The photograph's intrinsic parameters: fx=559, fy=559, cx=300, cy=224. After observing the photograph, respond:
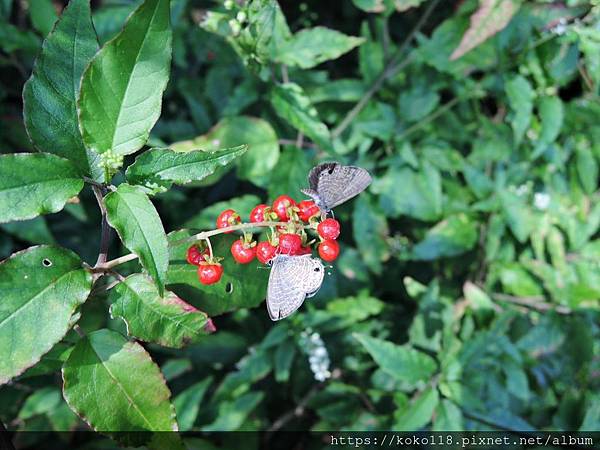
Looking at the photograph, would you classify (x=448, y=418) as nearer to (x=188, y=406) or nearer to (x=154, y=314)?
(x=188, y=406)

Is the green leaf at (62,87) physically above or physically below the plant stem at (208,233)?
above

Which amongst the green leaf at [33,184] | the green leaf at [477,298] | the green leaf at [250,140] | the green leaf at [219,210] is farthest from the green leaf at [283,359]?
the green leaf at [33,184]

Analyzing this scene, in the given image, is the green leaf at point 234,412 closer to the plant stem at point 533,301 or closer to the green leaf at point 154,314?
the green leaf at point 154,314

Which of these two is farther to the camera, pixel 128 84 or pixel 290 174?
pixel 290 174

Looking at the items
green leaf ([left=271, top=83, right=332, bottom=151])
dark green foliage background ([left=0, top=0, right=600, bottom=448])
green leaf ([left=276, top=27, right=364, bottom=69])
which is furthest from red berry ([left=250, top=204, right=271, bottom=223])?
green leaf ([left=276, top=27, right=364, bottom=69])

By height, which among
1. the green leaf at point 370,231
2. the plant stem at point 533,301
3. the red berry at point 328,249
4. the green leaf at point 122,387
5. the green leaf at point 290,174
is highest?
the red berry at point 328,249

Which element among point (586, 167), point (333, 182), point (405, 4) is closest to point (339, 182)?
point (333, 182)

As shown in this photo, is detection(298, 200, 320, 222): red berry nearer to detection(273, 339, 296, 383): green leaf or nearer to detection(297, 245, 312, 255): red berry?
detection(297, 245, 312, 255): red berry

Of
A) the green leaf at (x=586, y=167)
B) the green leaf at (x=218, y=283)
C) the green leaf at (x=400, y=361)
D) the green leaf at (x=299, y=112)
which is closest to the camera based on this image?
the green leaf at (x=218, y=283)
